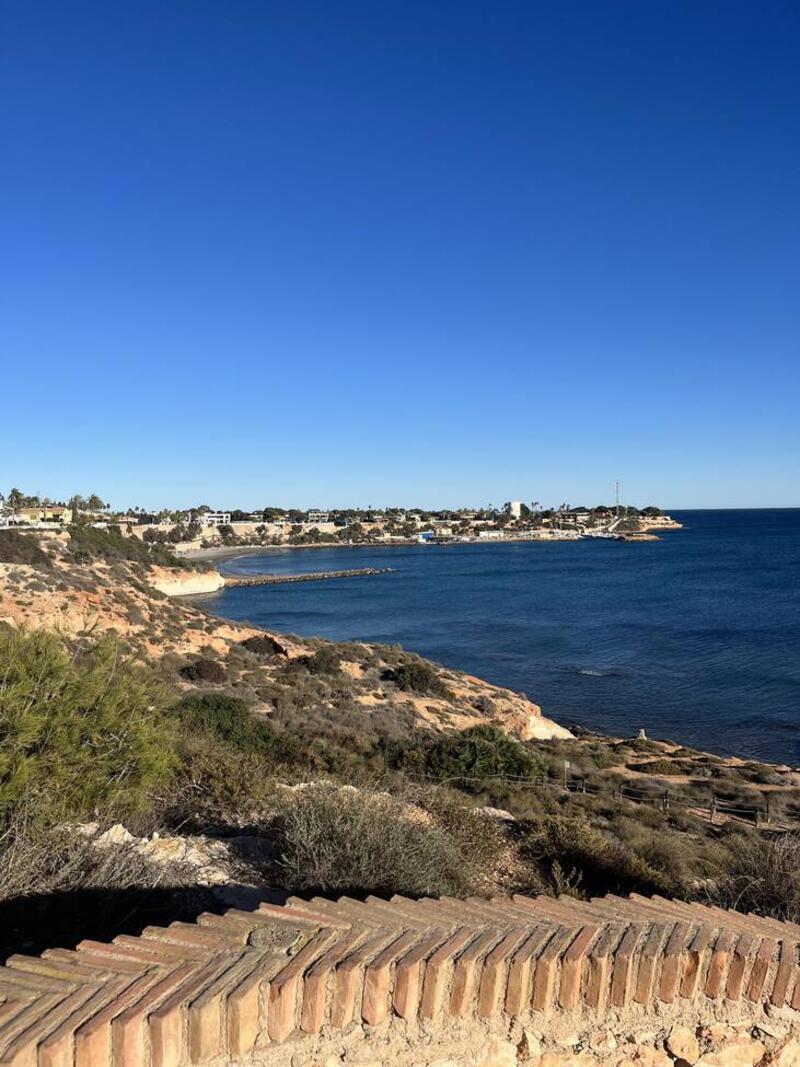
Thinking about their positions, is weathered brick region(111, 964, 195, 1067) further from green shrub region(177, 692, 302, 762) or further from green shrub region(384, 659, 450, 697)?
green shrub region(384, 659, 450, 697)

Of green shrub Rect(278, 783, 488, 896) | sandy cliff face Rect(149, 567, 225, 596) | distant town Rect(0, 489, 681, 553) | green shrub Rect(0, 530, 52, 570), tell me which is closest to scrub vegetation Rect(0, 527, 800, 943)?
green shrub Rect(278, 783, 488, 896)

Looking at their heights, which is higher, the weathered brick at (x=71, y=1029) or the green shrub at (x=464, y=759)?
the weathered brick at (x=71, y=1029)

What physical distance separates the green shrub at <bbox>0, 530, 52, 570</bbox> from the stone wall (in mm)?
32729

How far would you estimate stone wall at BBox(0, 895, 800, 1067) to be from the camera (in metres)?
2.85

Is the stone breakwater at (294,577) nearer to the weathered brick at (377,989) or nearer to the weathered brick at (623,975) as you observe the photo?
the weathered brick at (623,975)

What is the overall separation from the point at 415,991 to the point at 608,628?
48.7 meters

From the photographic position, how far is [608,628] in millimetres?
49375

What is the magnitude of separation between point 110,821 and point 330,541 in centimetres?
15143

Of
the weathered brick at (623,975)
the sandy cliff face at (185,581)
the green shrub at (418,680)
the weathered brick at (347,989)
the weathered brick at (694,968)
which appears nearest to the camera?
the weathered brick at (347,989)

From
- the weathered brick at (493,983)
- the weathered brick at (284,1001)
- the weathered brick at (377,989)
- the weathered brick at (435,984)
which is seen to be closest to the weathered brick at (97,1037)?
the weathered brick at (284,1001)

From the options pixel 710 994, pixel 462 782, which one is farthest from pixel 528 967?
pixel 462 782

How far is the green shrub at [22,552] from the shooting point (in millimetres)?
32250

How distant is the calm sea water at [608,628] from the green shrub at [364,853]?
22366 mm

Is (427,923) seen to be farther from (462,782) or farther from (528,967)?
(462,782)
